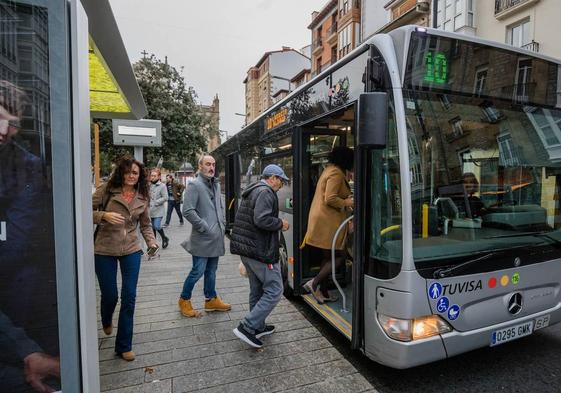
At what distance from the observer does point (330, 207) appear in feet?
13.2

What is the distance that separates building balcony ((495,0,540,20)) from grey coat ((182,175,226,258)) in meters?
16.2

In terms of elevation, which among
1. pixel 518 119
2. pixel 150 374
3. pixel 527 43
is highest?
pixel 527 43

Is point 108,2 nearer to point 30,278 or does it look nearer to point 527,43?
point 30,278

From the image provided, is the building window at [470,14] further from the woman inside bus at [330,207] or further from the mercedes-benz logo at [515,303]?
the mercedes-benz logo at [515,303]

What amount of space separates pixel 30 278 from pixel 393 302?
2225 millimetres

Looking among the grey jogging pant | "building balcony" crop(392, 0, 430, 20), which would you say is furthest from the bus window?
"building balcony" crop(392, 0, 430, 20)

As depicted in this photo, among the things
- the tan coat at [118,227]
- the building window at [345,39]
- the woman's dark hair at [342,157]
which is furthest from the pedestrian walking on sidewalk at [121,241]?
the building window at [345,39]

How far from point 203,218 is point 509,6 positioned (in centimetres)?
1717

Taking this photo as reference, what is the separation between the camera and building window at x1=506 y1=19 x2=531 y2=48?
14.1m

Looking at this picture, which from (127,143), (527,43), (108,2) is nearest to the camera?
(108,2)

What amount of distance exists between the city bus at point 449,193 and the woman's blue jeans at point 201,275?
1.73 m

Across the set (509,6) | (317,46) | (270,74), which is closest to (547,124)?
(509,6)

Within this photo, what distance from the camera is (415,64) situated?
8.38 feet

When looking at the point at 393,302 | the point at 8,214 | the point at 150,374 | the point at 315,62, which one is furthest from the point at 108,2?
the point at 315,62
